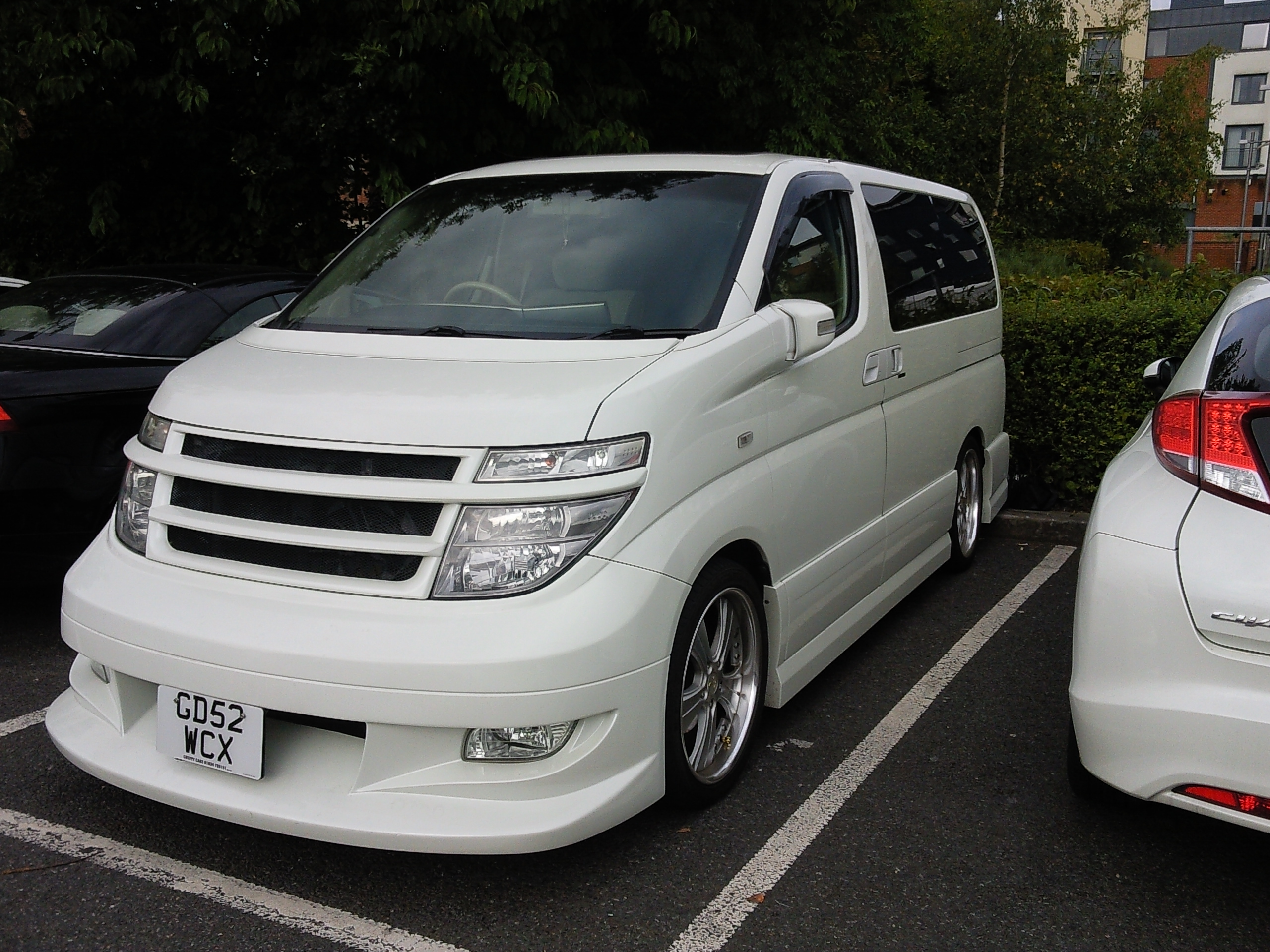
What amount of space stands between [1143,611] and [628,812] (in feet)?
4.34

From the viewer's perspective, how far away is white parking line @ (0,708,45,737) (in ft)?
12.8

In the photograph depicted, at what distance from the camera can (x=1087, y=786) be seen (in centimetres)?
327

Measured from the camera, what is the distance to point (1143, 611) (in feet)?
8.79

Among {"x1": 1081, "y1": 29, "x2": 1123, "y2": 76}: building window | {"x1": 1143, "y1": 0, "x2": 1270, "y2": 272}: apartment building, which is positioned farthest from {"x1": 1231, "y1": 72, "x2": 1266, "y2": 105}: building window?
{"x1": 1081, "y1": 29, "x2": 1123, "y2": 76}: building window

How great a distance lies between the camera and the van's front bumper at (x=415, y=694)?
2650mm

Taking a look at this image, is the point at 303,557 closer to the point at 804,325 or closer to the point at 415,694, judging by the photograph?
the point at 415,694

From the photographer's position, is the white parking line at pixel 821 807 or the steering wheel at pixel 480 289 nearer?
the white parking line at pixel 821 807

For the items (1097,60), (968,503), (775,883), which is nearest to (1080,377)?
(968,503)

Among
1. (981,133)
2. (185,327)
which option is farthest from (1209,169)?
(185,327)

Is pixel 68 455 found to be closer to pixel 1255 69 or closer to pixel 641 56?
pixel 641 56

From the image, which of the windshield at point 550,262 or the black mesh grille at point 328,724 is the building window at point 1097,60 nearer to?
the windshield at point 550,262

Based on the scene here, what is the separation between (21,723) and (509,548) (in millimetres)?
2264

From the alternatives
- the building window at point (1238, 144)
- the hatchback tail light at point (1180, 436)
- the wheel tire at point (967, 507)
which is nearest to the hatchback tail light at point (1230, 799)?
the hatchback tail light at point (1180, 436)

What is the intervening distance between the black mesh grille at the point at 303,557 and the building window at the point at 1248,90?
7231 cm
